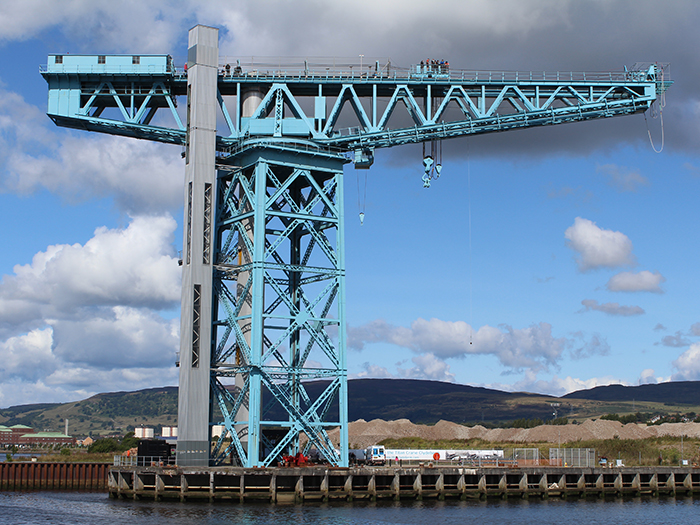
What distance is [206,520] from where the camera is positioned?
39250 mm

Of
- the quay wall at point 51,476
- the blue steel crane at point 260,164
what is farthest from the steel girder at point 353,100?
the quay wall at point 51,476

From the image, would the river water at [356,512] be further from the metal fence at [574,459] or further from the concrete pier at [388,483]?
the metal fence at [574,459]

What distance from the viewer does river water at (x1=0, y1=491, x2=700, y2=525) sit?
133 feet

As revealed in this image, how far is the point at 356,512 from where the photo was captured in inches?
1711

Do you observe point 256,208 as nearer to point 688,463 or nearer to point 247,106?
point 247,106

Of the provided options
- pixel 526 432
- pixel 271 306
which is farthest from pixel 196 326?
pixel 526 432

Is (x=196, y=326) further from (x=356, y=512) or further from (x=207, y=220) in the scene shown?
(x=356, y=512)

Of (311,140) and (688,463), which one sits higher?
(311,140)

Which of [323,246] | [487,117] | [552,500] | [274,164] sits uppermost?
[487,117]

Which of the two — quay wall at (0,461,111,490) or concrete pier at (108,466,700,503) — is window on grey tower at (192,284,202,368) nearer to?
concrete pier at (108,466,700,503)

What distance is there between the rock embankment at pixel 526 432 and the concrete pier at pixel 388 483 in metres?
46.7

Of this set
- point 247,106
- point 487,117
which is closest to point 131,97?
point 247,106

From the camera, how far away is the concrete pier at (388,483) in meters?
46.0

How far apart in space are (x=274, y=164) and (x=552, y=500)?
2744 cm
